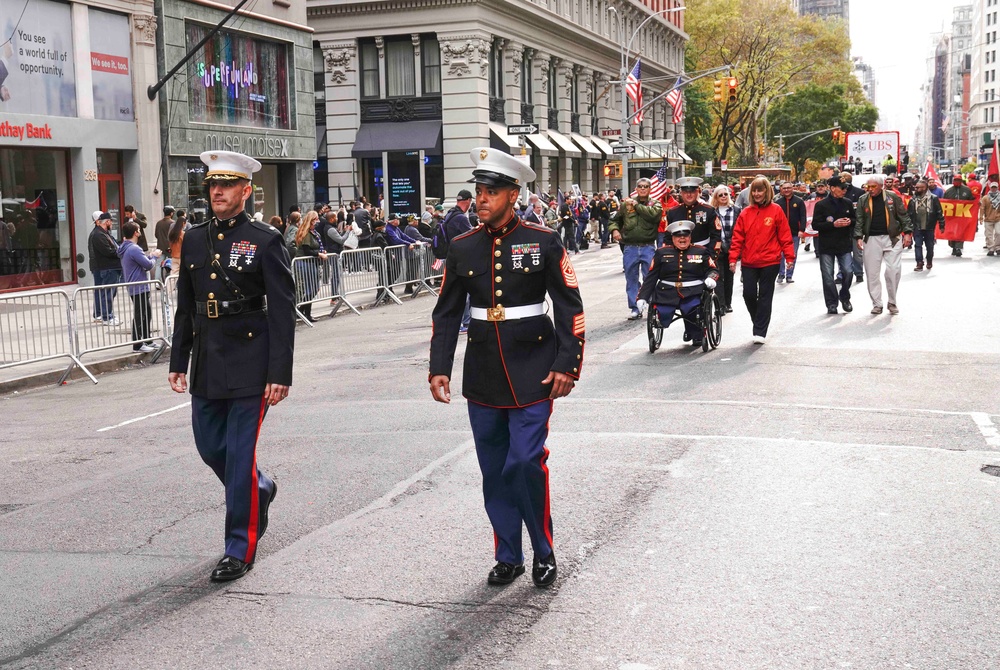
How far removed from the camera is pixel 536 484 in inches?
208

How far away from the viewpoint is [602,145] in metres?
58.3

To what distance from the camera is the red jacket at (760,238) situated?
536 inches

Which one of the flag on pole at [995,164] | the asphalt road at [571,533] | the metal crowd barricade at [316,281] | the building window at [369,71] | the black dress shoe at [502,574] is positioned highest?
the building window at [369,71]

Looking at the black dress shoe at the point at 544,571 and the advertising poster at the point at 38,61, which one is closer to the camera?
the black dress shoe at the point at 544,571

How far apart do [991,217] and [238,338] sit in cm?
2558

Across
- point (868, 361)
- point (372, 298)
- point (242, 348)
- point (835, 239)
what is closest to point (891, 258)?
point (835, 239)

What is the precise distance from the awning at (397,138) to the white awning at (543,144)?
440 centimetres

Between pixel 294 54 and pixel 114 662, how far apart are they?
2997cm

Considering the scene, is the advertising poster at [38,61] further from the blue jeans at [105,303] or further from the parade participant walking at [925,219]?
the parade participant walking at [925,219]

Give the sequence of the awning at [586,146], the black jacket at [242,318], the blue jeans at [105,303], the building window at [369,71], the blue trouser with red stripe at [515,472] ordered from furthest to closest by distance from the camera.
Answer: the awning at [586,146] → the building window at [369,71] → the blue jeans at [105,303] → the black jacket at [242,318] → the blue trouser with red stripe at [515,472]

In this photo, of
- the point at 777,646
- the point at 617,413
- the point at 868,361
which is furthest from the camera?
the point at 868,361

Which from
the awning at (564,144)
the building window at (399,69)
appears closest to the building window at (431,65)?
the building window at (399,69)

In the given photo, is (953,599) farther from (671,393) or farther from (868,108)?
(868,108)

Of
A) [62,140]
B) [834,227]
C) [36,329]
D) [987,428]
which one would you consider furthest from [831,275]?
[62,140]
